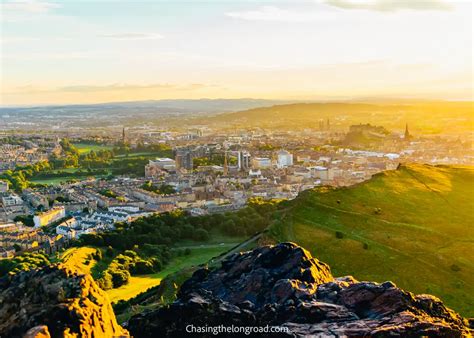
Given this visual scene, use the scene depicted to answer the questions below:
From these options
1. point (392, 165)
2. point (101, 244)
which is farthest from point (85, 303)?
point (392, 165)

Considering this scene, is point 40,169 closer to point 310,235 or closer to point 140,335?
point 310,235

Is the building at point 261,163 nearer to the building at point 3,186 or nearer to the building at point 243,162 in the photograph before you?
the building at point 243,162

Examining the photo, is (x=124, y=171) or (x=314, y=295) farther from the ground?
(x=314, y=295)

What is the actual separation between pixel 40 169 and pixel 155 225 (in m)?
59.6

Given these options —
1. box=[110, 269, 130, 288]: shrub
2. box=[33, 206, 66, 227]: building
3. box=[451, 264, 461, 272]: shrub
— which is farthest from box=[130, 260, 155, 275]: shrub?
box=[33, 206, 66, 227]: building

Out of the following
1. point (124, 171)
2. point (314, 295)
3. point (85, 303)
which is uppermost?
point (85, 303)

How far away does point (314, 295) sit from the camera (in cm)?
1318

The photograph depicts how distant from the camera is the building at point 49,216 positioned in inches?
2375

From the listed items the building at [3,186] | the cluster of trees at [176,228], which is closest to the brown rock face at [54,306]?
the cluster of trees at [176,228]

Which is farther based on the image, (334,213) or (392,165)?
(392,165)

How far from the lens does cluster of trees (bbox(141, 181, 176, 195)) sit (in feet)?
248

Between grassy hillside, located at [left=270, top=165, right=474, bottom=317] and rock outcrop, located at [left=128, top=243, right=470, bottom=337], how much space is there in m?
11.1

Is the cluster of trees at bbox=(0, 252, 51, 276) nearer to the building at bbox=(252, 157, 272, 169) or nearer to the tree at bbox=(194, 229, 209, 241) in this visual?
the tree at bbox=(194, 229, 209, 241)

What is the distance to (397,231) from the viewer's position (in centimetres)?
3130
